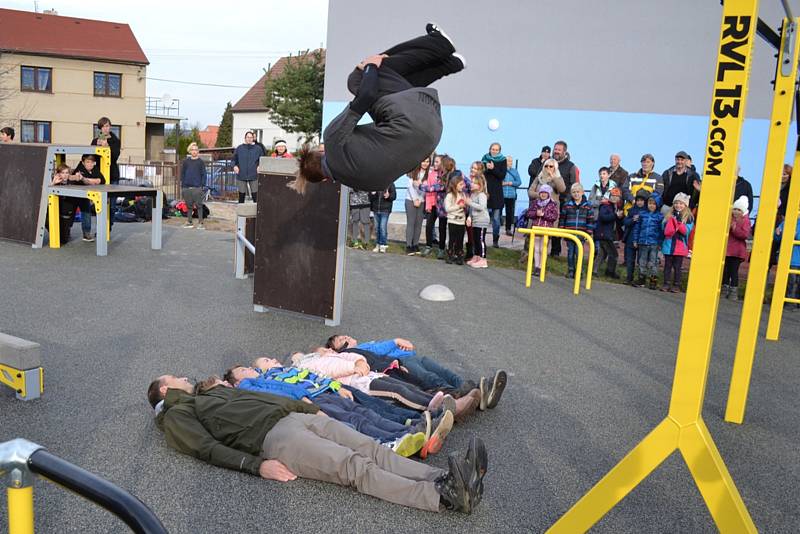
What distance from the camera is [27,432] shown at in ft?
13.4

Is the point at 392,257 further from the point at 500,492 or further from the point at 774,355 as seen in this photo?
the point at 500,492

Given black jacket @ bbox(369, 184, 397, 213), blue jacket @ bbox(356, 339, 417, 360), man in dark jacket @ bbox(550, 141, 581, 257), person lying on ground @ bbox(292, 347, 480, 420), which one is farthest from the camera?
black jacket @ bbox(369, 184, 397, 213)

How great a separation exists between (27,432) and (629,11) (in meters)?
17.6

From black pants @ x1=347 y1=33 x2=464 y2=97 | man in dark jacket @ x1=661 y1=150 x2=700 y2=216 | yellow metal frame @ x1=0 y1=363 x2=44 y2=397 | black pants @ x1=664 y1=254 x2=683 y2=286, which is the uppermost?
black pants @ x1=347 y1=33 x2=464 y2=97

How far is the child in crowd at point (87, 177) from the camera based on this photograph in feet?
38.0

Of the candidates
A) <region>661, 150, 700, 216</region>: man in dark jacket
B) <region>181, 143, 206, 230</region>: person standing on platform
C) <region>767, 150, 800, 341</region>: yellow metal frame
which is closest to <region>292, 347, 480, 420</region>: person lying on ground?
<region>767, 150, 800, 341</region>: yellow metal frame

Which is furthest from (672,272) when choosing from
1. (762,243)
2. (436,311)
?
(762,243)

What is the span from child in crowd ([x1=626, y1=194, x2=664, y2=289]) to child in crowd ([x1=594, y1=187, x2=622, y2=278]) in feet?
0.96

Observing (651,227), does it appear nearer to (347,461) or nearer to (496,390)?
(496,390)

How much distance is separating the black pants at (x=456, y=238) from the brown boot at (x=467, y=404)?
7.22 metres

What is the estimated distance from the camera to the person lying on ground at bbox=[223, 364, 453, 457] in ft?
12.9

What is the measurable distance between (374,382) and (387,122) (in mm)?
1839

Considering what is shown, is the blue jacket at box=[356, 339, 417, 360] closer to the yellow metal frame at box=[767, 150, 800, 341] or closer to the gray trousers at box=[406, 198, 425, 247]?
the yellow metal frame at box=[767, 150, 800, 341]

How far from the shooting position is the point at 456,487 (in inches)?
131
